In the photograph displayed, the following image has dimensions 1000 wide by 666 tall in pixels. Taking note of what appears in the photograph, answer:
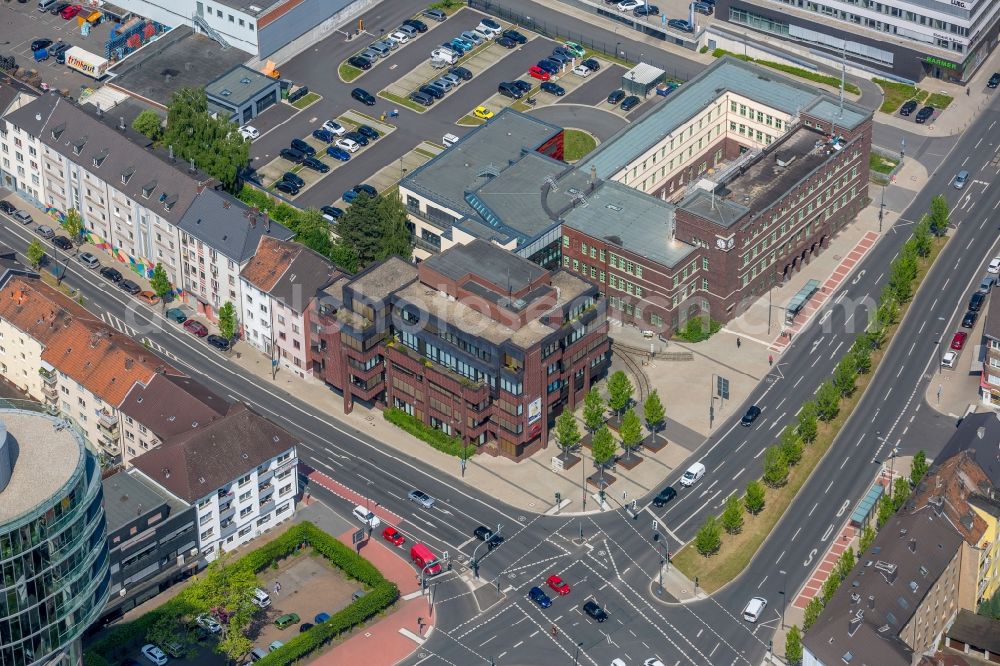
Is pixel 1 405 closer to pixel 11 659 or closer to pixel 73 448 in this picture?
pixel 73 448

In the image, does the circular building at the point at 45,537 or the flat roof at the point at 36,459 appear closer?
the circular building at the point at 45,537

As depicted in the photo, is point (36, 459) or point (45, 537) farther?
point (36, 459)

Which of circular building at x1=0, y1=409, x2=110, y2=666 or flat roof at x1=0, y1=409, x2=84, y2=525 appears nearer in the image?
circular building at x1=0, y1=409, x2=110, y2=666

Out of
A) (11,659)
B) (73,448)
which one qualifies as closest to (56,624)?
(11,659)

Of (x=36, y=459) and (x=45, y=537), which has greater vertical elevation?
(x=36, y=459)
